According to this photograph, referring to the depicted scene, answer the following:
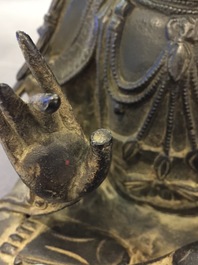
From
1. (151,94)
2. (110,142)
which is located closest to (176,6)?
(151,94)

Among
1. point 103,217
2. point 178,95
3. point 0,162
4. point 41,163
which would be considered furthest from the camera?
point 0,162

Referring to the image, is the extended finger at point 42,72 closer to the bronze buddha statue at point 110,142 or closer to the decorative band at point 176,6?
the bronze buddha statue at point 110,142

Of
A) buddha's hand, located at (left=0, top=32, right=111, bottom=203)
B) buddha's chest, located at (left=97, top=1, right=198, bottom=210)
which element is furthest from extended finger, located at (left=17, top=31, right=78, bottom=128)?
buddha's chest, located at (left=97, top=1, right=198, bottom=210)

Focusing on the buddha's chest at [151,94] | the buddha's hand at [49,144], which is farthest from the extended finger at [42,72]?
the buddha's chest at [151,94]

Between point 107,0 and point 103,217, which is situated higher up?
point 107,0

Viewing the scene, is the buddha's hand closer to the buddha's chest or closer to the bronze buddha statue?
the bronze buddha statue

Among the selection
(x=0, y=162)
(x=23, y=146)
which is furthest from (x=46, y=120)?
(x=0, y=162)

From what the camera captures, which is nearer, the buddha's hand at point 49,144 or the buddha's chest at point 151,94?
the buddha's hand at point 49,144

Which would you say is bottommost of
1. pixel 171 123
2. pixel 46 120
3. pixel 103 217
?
pixel 103 217

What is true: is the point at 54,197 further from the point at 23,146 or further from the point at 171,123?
the point at 171,123
